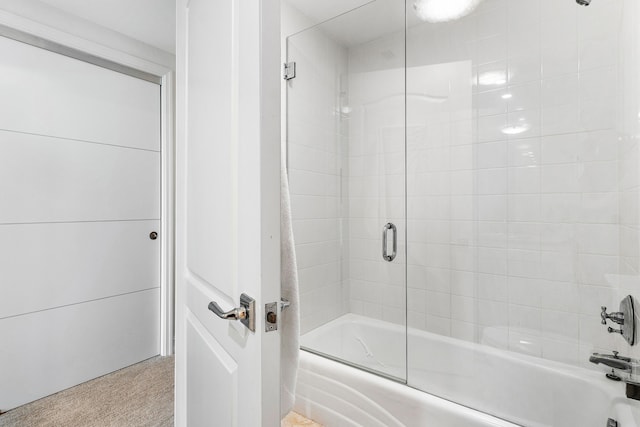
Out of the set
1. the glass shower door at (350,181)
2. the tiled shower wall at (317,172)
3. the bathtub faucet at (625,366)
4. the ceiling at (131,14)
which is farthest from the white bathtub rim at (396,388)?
the ceiling at (131,14)

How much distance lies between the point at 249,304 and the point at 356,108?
1.74m

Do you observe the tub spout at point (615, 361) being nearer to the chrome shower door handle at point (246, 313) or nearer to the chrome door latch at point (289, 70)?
the chrome shower door handle at point (246, 313)

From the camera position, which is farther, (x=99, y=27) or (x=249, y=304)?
(x=99, y=27)

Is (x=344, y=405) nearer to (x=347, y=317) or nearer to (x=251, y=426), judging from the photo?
(x=347, y=317)

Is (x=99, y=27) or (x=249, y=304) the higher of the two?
(x=99, y=27)

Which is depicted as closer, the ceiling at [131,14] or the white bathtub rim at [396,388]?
the white bathtub rim at [396,388]

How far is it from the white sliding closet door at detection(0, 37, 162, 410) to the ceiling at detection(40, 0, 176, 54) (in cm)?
27

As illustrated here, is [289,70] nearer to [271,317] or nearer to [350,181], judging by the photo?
[350,181]

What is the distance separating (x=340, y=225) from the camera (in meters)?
2.21

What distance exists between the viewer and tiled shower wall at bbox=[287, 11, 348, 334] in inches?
79.9

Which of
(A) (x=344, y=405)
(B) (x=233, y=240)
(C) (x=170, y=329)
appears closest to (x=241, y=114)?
(B) (x=233, y=240)

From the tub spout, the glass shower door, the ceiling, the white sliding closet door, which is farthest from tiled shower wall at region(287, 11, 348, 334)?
the tub spout

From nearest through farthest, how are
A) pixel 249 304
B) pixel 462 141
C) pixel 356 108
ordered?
1. pixel 249 304
2. pixel 462 141
3. pixel 356 108

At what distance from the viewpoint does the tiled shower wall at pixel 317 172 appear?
203 cm
